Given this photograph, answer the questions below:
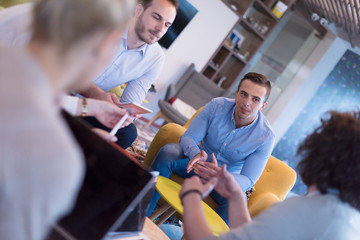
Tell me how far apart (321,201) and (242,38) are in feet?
19.0

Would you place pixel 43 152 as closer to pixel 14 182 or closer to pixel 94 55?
pixel 14 182

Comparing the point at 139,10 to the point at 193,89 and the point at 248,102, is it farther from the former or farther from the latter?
the point at 193,89

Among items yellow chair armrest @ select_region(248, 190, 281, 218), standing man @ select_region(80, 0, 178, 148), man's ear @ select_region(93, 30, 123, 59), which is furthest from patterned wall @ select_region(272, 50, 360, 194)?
man's ear @ select_region(93, 30, 123, 59)

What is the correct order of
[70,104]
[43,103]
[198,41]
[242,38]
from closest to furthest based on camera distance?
[43,103], [70,104], [198,41], [242,38]

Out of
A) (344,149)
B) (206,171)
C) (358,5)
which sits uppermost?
(358,5)

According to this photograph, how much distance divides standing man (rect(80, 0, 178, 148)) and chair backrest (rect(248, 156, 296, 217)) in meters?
1.12

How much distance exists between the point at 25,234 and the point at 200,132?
2111mm

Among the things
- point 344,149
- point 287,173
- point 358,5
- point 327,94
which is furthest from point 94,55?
point 327,94

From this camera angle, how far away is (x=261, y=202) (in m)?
2.39

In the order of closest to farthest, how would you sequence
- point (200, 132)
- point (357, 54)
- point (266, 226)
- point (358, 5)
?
point (266, 226), point (200, 132), point (358, 5), point (357, 54)

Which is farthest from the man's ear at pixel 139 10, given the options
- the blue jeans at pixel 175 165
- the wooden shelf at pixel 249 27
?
the wooden shelf at pixel 249 27

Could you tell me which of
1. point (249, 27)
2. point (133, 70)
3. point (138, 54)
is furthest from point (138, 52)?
point (249, 27)

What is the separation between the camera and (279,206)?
3.32 ft

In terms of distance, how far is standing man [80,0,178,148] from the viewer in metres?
2.28
